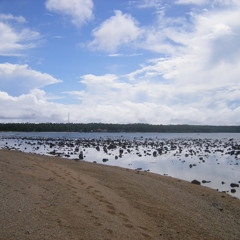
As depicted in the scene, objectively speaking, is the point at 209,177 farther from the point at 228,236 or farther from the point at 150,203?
the point at 228,236

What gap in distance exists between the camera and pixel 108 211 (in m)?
10.9

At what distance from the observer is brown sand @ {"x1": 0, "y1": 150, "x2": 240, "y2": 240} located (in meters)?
8.66

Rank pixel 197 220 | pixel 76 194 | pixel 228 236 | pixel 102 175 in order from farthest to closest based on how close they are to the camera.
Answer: pixel 102 175, pixel 76 194, pixel 197 220, pixel 228 236

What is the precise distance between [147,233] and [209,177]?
15.6 meters

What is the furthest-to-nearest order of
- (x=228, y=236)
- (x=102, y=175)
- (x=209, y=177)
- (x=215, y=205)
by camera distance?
(x=209, y=177), (x=102, y=175), (x=215, y=205), (x=228, y=236)

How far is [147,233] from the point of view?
9.27 metres

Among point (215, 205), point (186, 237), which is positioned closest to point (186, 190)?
point (215, 205)

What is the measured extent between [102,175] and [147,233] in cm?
1167

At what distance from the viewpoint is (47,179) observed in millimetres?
16344

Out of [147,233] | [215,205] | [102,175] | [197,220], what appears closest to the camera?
[147,233]

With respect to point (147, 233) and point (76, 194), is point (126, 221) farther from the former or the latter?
point (76, 194)

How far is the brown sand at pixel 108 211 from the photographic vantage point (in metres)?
8.66

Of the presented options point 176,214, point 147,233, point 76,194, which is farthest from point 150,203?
point 147,233

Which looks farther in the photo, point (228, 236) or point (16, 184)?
point (16, 184)
